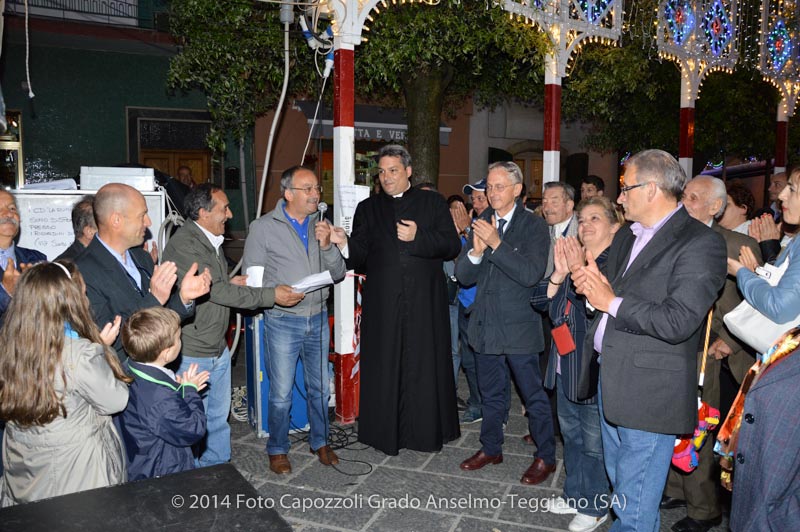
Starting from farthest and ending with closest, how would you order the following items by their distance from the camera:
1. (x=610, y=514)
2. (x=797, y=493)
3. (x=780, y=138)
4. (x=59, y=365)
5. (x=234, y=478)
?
1. (x=780, y=138)
2. (x=610, y=514)
3. (x=59, y=365)
4. (x=797, y=493)
5. (x=234, y=478)

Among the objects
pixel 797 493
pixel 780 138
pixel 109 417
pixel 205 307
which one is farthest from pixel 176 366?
pixel 780 138

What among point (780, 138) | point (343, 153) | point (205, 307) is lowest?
point (205, 307)

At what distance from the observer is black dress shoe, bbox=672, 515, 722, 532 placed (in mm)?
3906

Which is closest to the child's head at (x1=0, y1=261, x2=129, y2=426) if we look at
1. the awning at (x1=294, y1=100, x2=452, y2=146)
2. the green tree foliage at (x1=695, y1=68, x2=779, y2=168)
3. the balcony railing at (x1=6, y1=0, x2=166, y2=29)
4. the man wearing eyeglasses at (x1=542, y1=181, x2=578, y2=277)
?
the man wearing eyeglasses at (x1=542, y1=181, x2=578, y2=277)

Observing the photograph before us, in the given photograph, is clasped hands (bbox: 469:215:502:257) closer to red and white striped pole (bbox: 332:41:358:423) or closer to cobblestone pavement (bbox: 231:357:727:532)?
red and white striped pole (bbox: 332:41:358:423)

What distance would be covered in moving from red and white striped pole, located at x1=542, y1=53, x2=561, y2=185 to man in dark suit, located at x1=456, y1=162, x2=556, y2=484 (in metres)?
2.62

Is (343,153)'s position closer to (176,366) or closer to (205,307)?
(205,307)

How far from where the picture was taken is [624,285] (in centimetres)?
314

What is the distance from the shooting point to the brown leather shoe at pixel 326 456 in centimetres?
488

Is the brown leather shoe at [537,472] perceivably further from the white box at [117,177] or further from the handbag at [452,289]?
the white box at [117,177]

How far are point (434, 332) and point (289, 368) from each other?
3.81 feet

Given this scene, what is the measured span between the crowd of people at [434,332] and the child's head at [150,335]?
0.4 inches

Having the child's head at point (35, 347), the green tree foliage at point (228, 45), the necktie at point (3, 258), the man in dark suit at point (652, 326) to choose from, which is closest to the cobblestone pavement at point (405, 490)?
the man in dark suit at point (652, 326)

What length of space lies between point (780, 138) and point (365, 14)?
954cm
